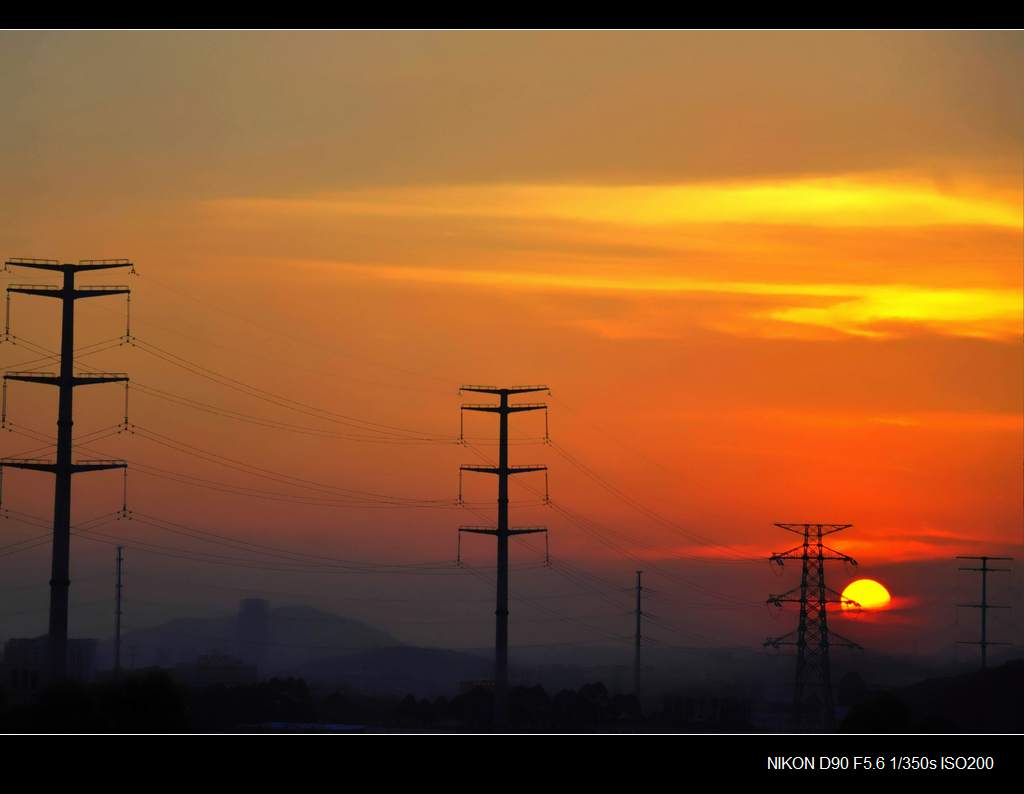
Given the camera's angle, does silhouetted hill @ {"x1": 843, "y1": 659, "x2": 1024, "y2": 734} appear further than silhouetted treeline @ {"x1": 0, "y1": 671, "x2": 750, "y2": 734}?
Yes

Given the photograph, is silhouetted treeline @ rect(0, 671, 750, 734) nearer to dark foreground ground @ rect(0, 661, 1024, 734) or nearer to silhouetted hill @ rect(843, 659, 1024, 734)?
dark foreground ground @ rect(0, 661, 1024, 734)

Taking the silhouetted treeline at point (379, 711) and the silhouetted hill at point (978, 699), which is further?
the silhouetted hill at point (978, 699)

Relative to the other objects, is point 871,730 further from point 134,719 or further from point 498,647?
point 134,719

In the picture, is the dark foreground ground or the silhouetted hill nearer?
the dark foreground ground

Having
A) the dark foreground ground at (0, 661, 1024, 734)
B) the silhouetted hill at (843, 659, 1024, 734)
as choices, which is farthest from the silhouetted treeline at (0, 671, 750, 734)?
the silhouetted hill at (843, 659, 1024, 734)

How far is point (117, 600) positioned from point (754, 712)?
247ft

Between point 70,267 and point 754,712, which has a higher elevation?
point 70,267

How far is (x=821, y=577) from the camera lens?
136m

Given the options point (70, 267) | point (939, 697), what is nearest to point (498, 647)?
point (70, 267)

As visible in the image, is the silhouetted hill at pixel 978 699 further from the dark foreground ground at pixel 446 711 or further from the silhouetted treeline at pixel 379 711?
the silhouetted treeline at pixel 379 711

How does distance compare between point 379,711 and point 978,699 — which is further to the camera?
point 978,699

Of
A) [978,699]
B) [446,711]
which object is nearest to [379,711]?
[446,711]

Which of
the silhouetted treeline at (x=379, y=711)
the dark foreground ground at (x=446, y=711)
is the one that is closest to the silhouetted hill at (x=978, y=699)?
the dark foreground ground at (x=446, y=711)

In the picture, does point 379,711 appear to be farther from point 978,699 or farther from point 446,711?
point 978,699
